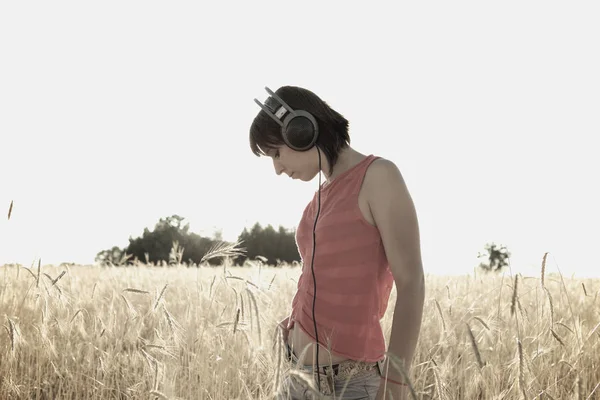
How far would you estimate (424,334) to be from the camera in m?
3.54

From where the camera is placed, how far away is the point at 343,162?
170 centimetres

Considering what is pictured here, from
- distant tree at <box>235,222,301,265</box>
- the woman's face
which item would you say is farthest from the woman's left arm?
distant tree at <box>235,222,301,265</box>

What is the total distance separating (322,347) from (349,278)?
0.71ft

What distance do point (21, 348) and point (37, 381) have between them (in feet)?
1.04

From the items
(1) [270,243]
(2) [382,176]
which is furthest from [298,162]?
(1) [270,243]

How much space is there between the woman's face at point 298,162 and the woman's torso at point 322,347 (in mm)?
245

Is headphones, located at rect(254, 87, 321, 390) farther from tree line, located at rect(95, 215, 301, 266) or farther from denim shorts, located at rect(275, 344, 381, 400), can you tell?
tree line, located at rect(95, 215, 301, 266)

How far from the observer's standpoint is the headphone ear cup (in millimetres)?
1645

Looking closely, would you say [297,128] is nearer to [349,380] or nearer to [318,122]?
[318,122]

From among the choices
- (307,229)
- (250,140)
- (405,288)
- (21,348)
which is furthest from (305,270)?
(21,348)

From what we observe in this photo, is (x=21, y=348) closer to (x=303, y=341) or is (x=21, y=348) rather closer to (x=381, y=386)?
(x=303, y=341)

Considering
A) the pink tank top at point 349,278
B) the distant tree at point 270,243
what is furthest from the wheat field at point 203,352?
the distant tree at point 270,243

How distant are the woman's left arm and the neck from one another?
0.21 metres

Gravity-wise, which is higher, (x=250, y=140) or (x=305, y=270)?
(x=250, y=140)
